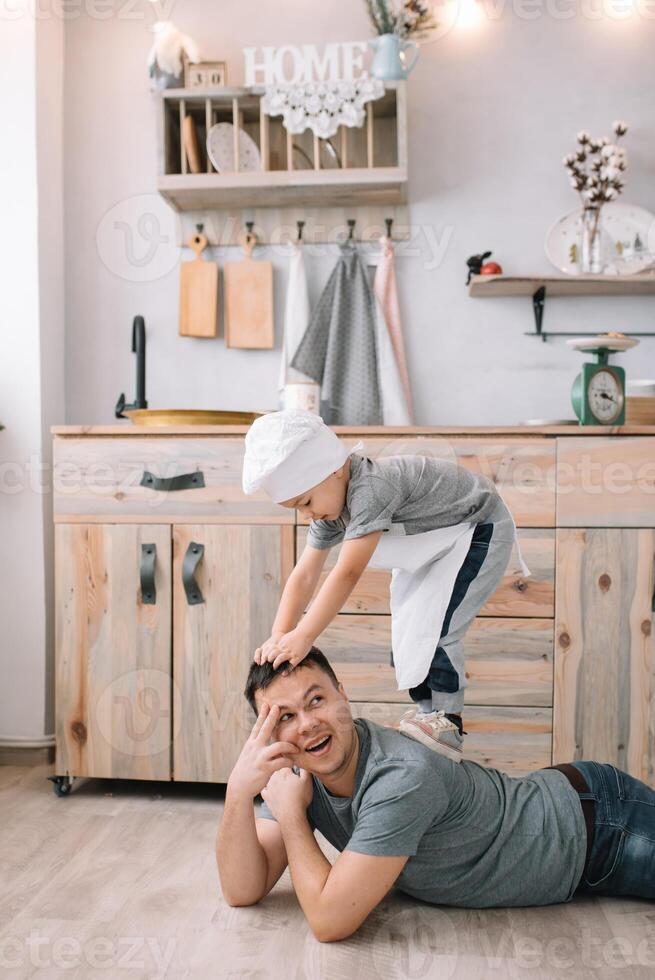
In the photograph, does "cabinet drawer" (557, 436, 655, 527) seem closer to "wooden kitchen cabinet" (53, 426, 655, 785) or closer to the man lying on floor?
"wooden kitchen cabinet" (53, 426, 655, 785)

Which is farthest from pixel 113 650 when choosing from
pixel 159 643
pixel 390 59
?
pixel 390 59

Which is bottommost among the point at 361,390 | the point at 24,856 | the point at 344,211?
the point at 24,856

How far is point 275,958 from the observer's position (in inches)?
56.7

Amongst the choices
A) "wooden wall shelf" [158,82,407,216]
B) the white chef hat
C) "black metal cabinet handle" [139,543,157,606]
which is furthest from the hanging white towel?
the white chef hat

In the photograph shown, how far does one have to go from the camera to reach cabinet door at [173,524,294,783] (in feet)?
7.43

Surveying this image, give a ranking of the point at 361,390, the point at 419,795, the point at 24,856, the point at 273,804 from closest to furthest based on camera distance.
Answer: the point at 419,795
the point at 273,804
the point at 24,856
the point at 361,390

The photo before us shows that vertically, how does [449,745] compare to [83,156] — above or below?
below

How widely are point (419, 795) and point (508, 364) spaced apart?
63.4 inches

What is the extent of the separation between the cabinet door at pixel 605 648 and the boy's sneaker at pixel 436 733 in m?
0.63

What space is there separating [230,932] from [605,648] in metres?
1.13

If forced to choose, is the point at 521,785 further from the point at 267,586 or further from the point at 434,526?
the point at 267,586

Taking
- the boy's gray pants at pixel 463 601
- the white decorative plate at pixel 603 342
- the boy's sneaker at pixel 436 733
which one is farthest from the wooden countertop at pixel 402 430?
the boy's sneaker at pixel 436 733

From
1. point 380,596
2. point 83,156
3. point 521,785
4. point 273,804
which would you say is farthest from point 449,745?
point 83,156

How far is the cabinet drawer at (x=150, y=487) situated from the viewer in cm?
227
